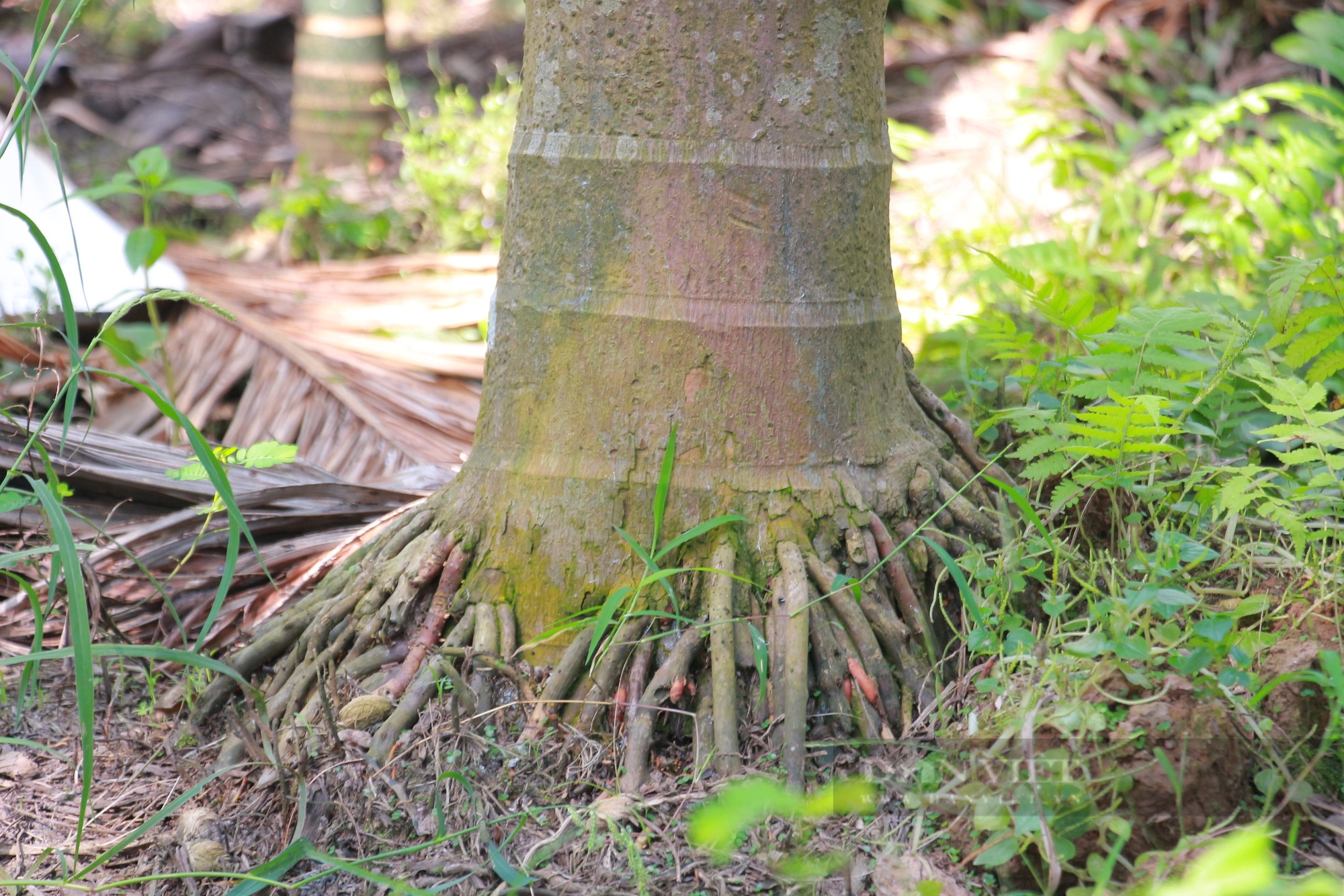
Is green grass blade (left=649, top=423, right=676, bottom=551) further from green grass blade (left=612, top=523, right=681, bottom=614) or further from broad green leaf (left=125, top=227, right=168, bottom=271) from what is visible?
broad green leaf (left=125, top=227, right=168, bottom=271)

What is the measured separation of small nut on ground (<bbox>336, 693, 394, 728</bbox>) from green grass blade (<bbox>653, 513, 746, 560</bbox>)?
525 mm

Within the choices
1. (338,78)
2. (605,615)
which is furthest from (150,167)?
(338,78)

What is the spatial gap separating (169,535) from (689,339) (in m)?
1.36

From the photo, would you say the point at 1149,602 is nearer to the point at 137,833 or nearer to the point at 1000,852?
the point at 1000,852

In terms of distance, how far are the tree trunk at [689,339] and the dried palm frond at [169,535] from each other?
0.45m

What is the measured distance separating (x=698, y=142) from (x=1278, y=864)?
1.37 metres

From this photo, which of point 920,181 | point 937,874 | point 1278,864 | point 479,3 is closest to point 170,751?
point 937,874

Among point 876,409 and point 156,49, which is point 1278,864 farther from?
point 156,49

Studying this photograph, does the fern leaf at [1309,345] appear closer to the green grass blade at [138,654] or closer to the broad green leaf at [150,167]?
the green grass blade at [138,654]

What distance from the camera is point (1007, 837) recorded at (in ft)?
4.52

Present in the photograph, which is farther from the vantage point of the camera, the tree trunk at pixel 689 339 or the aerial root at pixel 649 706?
the tree trunk at pixel 689 339

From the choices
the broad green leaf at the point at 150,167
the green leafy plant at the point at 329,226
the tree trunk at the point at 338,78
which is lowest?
the broad green leaf at the point at 150,167

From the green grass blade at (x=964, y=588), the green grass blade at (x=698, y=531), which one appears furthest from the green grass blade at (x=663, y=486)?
the green grass blade at (x=964, y=588)

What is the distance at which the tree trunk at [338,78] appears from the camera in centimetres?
632
